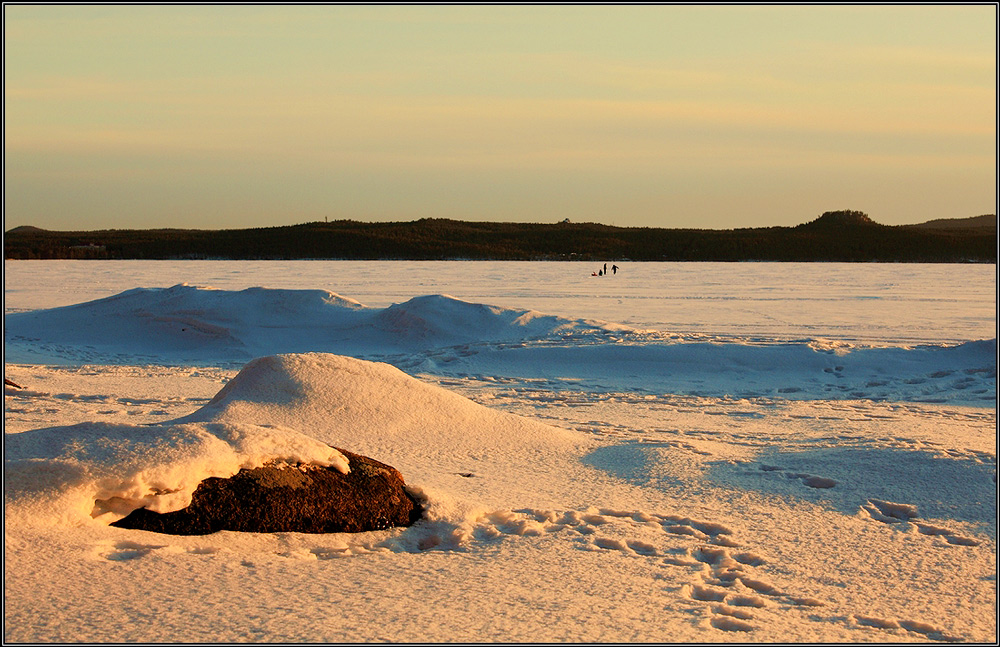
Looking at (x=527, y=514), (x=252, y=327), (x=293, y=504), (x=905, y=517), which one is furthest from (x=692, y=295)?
(x=293, y=504)

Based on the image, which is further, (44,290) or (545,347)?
(44,290)

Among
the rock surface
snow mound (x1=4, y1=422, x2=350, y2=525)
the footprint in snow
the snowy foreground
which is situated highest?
snow mound (x1=4, y1=422, x2=350, y2=525)

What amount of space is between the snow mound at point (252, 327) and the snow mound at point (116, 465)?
8.98 meters

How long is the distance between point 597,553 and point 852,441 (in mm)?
3645

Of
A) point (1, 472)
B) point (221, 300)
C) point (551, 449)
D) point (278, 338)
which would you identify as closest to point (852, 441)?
point (551, 449)

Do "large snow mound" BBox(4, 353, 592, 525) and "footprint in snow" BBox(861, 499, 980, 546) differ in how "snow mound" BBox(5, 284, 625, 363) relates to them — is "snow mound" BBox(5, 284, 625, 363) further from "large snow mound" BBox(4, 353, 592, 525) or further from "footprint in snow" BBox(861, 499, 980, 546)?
"footprint in snow" BBox(861, 499, 980, 546)

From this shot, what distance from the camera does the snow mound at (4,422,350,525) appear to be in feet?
11.7

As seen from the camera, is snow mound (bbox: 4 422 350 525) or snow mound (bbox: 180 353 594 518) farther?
snow mound (bbox: 180 353 594 518)

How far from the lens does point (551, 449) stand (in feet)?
20.0

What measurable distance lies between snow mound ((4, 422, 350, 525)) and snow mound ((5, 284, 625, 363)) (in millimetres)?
8982

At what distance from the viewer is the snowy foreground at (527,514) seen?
315 cm

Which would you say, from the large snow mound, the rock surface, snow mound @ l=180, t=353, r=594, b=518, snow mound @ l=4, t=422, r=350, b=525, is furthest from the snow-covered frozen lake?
snow mound @ l=4, t=422, r=350, b=525

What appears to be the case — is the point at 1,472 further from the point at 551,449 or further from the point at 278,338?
the point at 278,338

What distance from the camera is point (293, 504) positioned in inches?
156
